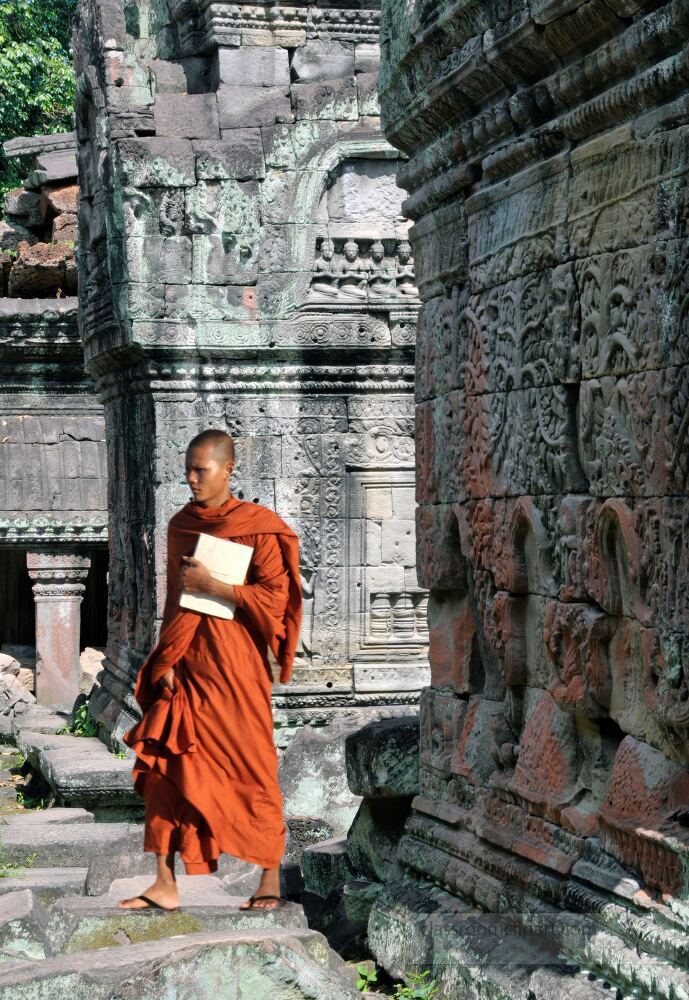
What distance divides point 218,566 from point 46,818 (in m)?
3.87

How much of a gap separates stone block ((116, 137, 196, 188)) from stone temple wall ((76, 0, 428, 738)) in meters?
0.01

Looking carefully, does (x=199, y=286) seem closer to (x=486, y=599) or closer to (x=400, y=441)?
(x=400, y=441)

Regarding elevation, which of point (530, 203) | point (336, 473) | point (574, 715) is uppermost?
point (530, 203)

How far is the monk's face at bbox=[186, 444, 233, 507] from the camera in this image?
583 cm

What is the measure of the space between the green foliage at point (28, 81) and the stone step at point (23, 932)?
648 inches

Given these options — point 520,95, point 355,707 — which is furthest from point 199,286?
point 520,95

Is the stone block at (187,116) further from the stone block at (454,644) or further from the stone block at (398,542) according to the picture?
the stone block at (454,644)

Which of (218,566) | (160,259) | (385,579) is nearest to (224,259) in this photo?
(160,259)

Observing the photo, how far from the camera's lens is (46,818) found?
29.9 feet

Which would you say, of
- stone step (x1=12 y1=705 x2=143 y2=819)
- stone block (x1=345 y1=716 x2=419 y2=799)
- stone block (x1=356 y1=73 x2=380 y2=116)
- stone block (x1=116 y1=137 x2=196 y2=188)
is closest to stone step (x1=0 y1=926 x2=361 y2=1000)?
stone block (x1=345 y1=716 x2=419 y2=799)

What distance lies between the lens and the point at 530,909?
497 cm

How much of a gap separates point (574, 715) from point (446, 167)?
6.90ft

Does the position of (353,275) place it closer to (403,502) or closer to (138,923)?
(403,502)

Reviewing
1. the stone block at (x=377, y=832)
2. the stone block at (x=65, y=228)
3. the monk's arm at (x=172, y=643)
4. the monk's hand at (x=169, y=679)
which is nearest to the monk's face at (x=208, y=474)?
the monk's arm at (x=172, y=643)
